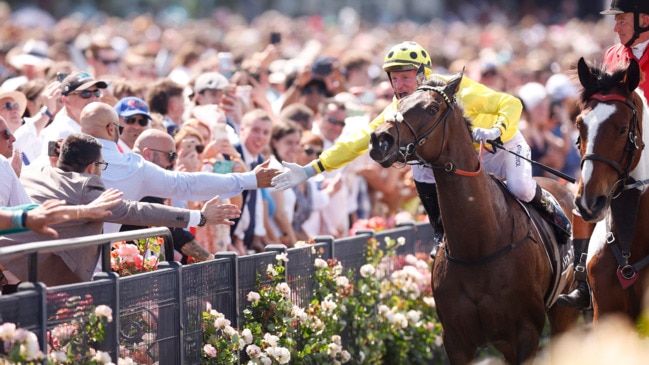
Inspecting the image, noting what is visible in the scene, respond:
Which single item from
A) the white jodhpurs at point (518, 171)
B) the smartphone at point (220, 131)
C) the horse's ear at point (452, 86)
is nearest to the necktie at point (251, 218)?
the smartphone at point (220, 131)

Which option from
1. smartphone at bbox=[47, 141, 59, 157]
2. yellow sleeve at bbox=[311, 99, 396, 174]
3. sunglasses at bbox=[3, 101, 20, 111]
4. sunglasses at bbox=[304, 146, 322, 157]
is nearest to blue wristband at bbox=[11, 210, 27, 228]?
smartphone at bbox=[47, 141, 59, 157]

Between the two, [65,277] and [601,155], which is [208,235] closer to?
[65,277]

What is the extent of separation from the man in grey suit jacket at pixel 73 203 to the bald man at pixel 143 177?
42cm

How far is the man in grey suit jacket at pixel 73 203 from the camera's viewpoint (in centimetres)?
667

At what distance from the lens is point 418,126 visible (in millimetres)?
6973

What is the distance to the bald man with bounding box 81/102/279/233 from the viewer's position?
768cm

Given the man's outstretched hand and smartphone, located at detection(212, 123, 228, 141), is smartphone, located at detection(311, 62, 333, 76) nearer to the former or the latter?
smartphone, located at detection(212, 123, 228, 141)

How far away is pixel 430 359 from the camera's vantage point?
1033 centimetres

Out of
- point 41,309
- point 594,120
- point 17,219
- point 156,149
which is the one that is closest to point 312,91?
point 156,149

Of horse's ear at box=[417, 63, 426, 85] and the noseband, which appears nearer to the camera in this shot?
the noseband

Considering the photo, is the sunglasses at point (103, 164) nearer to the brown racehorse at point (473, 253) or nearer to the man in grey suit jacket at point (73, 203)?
the man in grey suit jacket at point (73, 203)

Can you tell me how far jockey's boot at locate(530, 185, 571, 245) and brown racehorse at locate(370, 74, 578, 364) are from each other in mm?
622

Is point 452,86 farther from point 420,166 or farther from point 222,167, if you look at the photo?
point 222,167

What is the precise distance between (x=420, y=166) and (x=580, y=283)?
1316 millimetres
